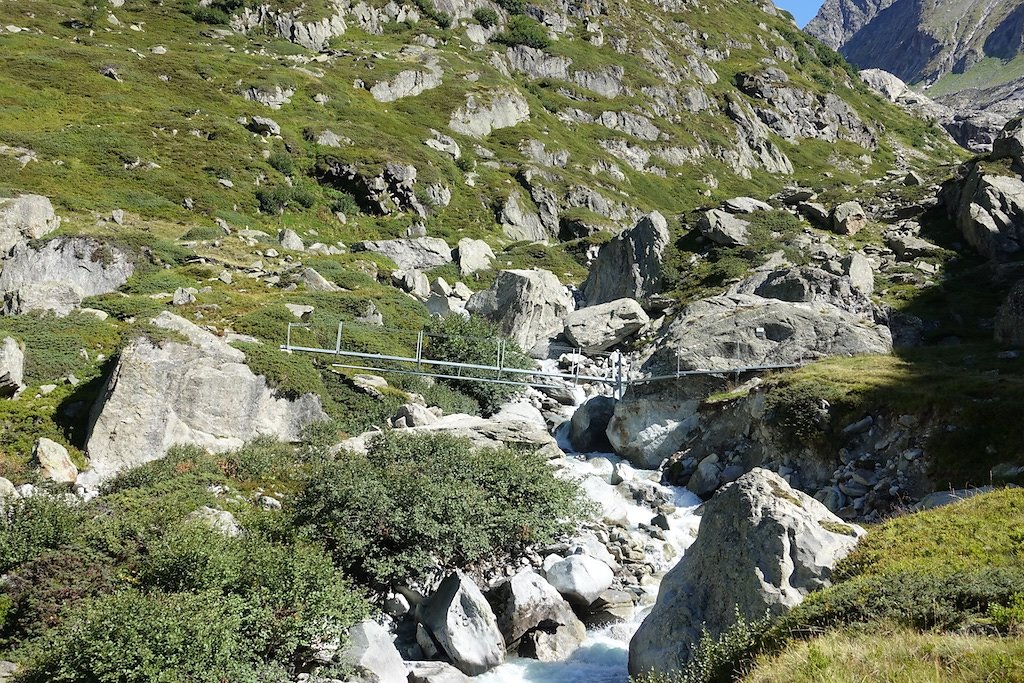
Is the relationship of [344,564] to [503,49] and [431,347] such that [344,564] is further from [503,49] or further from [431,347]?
[503,49]

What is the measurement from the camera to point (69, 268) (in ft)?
105

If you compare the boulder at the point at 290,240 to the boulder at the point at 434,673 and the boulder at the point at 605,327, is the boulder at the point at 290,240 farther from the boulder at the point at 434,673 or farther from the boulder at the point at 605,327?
the boulder at the point at 434,673

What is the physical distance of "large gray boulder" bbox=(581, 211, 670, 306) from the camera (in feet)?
147

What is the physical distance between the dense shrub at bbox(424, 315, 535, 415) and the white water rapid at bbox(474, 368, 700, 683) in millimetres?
3881

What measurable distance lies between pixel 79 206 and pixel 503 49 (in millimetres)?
91864

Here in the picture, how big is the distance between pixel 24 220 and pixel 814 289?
4258cm

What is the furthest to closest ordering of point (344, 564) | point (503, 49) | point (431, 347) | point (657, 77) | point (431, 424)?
point (657, 77), point (503, 49), point (431, 347), point (431, 424), point (344, 564)

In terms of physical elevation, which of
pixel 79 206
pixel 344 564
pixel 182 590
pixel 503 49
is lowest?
pixel 79 206

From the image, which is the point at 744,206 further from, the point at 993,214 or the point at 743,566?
the point at 743,566

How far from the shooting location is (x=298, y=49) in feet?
306

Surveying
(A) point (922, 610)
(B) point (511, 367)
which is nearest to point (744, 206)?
(B) point (511, 367)

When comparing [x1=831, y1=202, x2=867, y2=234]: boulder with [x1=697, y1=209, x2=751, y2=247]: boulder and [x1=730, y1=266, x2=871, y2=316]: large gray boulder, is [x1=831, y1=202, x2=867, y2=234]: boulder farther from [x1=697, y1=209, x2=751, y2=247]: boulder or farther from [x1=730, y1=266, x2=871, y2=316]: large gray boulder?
[x1=730, y1=266, x2=871, y2=316]: large gray boulder

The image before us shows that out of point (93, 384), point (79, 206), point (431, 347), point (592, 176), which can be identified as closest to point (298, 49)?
point (592, 176)

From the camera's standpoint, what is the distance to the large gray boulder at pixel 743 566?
37.1 feet
